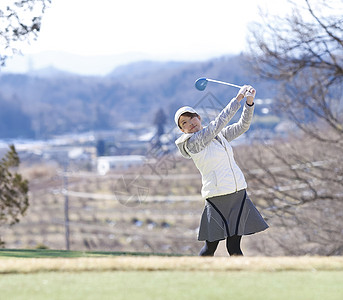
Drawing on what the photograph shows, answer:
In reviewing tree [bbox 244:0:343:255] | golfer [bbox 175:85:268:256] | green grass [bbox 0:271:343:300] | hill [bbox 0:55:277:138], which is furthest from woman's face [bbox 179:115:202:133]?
hill [bbox 0:55:277:138]

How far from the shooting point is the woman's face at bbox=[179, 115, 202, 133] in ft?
24.1

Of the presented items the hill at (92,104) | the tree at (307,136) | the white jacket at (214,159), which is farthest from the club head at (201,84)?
the hill at (92,104)

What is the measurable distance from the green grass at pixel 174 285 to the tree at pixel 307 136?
14.6 metres

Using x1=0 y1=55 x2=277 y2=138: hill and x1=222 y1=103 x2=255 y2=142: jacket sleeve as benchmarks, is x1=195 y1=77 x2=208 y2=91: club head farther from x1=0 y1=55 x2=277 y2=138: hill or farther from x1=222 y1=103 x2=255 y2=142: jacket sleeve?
x1=0 y1=55 x2=277 y2=138: hill

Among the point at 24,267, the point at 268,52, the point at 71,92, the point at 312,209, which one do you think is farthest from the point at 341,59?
the point at 71,92

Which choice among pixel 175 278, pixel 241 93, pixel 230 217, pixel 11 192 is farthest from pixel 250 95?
pixel 11 192

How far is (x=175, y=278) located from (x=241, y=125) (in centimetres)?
236

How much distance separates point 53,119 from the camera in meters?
157

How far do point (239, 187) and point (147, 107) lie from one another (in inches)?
5616

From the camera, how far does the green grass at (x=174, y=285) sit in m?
5.06

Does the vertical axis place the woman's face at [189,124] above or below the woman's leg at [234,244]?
above

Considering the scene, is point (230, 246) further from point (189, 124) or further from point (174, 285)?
point (174, 285)

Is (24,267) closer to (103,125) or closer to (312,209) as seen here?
(312,209)

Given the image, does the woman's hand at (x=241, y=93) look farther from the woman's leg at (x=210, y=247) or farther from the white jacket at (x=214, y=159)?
the woman's leg at (x=210, y=247)
